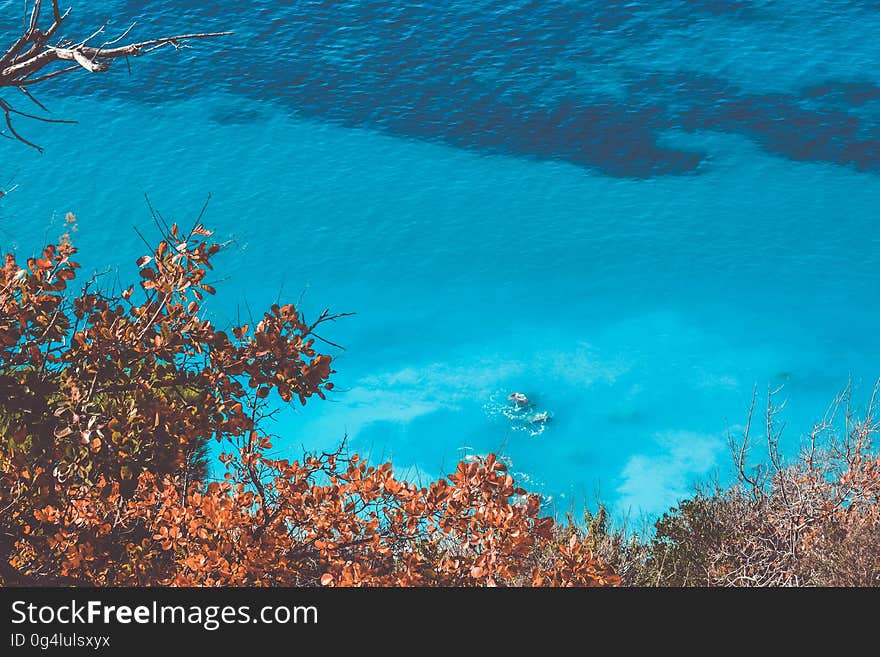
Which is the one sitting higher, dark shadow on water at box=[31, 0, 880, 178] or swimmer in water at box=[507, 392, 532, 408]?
dark shadow on water at box=[31, 0, 880, 178]

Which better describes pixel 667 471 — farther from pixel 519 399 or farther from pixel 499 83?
pixel 499 83

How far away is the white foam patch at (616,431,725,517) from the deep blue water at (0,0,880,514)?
0.14ft

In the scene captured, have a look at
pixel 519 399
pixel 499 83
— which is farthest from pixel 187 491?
pixel 499 83

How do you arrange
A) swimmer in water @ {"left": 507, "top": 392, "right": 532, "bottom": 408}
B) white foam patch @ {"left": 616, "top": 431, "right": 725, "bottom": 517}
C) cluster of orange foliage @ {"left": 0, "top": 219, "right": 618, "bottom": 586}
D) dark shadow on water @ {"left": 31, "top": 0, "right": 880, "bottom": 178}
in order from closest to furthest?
1. cluster of orange foliage @ {"left": 0, "top": 219, "right": 618, "bottom": 586}
2. white foam patch @ {"left": 616, "top": 431, "right": 725, "bottom": 517}
3. swimmer in water @ {"left": 507, "top": 392, "right": 532, "bottom": 408}
4. dark shadow on water @ {"left": 31, "top": 0, "right": 880, "bottom": 178}

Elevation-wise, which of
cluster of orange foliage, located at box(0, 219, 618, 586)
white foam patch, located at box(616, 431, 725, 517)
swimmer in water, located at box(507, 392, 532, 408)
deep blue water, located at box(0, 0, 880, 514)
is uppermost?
deep blue water, located at box(0, 0, 880, 514)

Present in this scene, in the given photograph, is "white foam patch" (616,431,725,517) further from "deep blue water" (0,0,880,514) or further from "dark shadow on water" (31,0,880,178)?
"dark shadow on water" (31,0,880,178)

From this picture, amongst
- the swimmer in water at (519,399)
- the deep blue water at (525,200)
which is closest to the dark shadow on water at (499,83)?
the deep blue water at (525,200)

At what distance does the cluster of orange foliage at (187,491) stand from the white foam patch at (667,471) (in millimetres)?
9130

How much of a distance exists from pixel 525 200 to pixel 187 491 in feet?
47.3

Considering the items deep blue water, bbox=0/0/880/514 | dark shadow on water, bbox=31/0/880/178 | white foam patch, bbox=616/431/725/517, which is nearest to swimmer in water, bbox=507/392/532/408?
deep blue water, bbox=0/0/880/514

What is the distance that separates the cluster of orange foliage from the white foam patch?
9130 mm

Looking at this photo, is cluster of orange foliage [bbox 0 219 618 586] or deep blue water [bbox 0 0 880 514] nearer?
cluster of orange foliage [bbox 0 219 618 586]

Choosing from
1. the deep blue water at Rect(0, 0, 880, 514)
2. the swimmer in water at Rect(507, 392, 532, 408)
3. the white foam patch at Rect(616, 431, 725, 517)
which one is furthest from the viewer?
the deep blue water at Rect(0, 0, 880, 514)

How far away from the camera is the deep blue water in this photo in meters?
15.3
